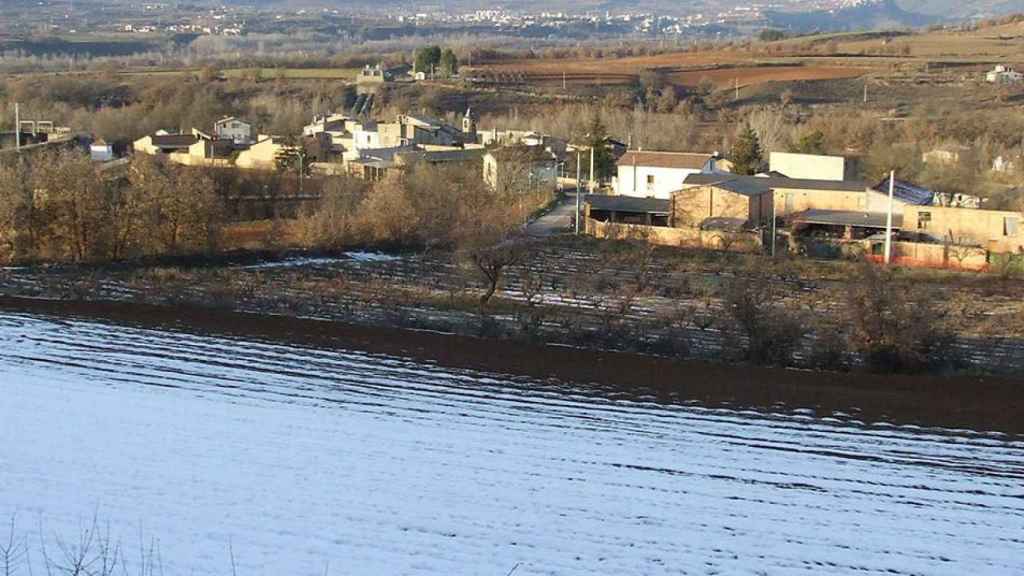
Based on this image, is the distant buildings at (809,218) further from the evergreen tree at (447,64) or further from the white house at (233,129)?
the evergreen tree at (447,64)

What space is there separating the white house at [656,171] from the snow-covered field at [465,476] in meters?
15.9

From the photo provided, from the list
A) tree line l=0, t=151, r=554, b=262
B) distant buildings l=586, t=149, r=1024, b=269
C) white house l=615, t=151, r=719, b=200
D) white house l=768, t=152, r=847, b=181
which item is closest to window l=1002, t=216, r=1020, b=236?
distant buildings l=586, t=149, r=1024, b=269

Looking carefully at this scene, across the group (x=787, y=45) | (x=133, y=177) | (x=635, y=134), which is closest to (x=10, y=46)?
(x=787, y=45)

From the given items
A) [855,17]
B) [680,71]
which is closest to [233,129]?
[680,71]

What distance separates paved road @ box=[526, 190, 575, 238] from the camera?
24.8 meters

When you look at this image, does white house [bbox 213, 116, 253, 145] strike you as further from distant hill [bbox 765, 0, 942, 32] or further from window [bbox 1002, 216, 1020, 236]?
distant hill [bbox 765, 0, 942, 32]

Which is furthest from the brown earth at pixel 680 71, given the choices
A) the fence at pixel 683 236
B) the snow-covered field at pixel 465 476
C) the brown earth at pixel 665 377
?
the snow-covered field at pixel 465 476

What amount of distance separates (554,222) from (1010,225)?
8319 millimetres

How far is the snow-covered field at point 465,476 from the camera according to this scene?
27.1 feet

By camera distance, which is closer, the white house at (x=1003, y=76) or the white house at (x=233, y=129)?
the white house at (x=233, y=129)

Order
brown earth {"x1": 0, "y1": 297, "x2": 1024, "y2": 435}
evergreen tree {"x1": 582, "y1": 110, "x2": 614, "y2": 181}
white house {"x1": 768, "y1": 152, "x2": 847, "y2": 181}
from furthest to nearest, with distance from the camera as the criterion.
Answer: evergreen tree {"x1": 582, "y1": 110, "x2": 614, "y2": 181} → white house {"x1": 768, "y1": 152, "x2": 847, "y2": 181} → brown earth {"x1": 0, "y1": 297, "x2": 1024, "y2": 435}

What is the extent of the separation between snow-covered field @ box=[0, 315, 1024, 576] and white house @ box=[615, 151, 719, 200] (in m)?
15.9

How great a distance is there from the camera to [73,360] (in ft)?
45.8

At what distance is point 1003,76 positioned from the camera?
5416 cm
